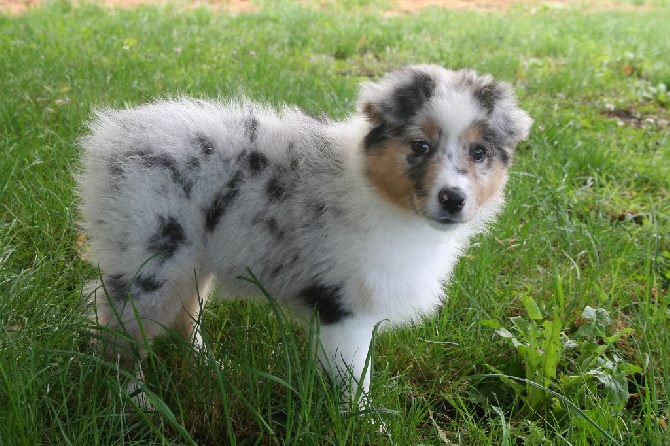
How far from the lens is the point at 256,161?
2.94m

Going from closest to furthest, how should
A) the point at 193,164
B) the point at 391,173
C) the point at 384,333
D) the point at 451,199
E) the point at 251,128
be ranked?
1. the point at 451,199
2. the point at 391,173
3. the point at 193,164
4. the point at 251,128
5. the point at 384,333

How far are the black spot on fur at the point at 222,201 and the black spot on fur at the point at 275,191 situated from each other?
5.0 inches

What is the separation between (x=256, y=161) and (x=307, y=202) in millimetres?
278

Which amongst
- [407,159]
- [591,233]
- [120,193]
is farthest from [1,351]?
[591,233]

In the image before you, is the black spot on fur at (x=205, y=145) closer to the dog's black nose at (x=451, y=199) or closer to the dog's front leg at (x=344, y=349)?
the dog's front leg at (x=344, y=349)

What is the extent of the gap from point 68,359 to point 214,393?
1.95 ft

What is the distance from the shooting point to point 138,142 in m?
2.86

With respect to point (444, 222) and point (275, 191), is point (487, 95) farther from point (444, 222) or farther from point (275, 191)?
point (275, 191)

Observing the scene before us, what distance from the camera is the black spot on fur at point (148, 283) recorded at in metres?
2.82

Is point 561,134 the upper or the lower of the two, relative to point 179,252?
lower

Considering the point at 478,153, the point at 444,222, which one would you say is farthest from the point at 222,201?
the point at 478,153

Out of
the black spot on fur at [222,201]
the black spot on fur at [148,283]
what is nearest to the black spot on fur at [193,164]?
the black spot on fur at [222,201]

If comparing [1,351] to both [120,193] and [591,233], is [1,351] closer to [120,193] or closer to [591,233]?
[120,193]

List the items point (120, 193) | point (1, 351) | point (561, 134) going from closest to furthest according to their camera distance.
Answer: point (1, 351) → point (120, 193) → point (561, 134)
